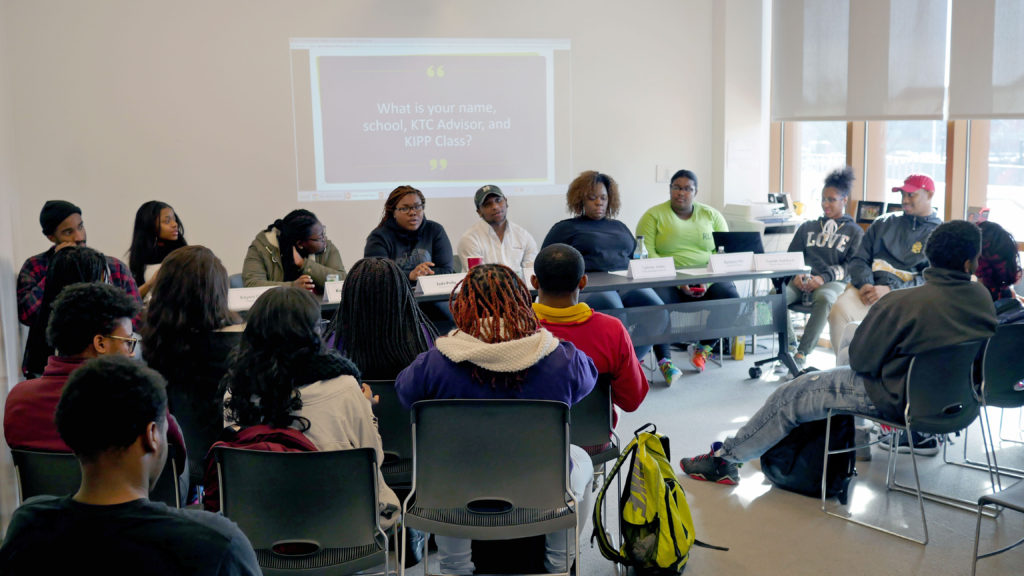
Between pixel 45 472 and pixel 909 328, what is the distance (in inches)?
108

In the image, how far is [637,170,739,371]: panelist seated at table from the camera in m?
5.41

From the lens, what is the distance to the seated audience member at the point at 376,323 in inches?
108

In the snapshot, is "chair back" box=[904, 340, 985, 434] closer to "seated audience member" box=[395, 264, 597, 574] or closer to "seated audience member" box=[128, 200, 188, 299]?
"seated audience member" box=[395, 264, 597, 574]

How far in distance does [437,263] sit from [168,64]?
228 centimetres

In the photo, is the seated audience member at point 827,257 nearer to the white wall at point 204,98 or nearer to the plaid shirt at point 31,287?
the white wall at point 204,98

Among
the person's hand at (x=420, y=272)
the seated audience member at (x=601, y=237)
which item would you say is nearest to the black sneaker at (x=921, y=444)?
the seated audience member at (x=601, y=237)

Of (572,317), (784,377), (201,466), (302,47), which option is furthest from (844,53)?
(201,466)

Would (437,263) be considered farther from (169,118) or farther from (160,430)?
(160,430)

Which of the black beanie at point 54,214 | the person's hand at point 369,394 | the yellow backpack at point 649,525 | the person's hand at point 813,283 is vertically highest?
the black beanie at point 54,214

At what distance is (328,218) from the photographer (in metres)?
5.92

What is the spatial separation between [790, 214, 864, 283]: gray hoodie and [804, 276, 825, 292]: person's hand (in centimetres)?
5

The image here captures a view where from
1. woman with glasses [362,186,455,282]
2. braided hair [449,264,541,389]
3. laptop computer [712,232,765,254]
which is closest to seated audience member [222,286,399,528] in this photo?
braided hair [449,264,541,389]

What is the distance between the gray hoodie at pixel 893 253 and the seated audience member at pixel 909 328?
1868 millimetres

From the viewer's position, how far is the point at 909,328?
3010 mm
